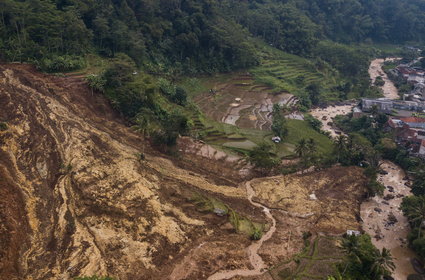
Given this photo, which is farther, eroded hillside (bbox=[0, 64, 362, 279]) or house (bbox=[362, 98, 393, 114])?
house (bbox=[362, 98, 393, 114])

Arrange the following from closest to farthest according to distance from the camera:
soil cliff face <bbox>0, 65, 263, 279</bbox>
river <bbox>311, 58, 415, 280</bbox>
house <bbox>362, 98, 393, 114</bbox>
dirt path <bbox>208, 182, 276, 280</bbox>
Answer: soil cliff face <bbox>0, 65, 263, 279</bbox> → dirt path <bbox>208, 182, 276, 280</bbox> → river <bbox>311, 58, 415, 280</bbox> → house <bbox>362, 98, 393, 114</bbox>

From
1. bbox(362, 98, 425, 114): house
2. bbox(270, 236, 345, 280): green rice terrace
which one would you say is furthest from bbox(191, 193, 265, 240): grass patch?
bbox(362, 98, 425, 114): house

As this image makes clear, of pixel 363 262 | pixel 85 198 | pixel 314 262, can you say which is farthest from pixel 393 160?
pixel 85 198

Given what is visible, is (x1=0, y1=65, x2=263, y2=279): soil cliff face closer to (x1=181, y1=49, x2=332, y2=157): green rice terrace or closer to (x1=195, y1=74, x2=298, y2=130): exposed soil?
(x1=181, y1=49, x2=332, y2=157): green rice terrace

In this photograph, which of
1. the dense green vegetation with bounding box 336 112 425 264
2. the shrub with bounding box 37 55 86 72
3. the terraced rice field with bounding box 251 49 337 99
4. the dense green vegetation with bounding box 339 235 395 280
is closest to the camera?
the dense green vegetation with bounding box 339 235 395 280

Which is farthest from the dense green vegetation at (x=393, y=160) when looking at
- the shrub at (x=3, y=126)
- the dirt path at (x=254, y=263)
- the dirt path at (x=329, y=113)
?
the shrub at (x=3, y=126)
